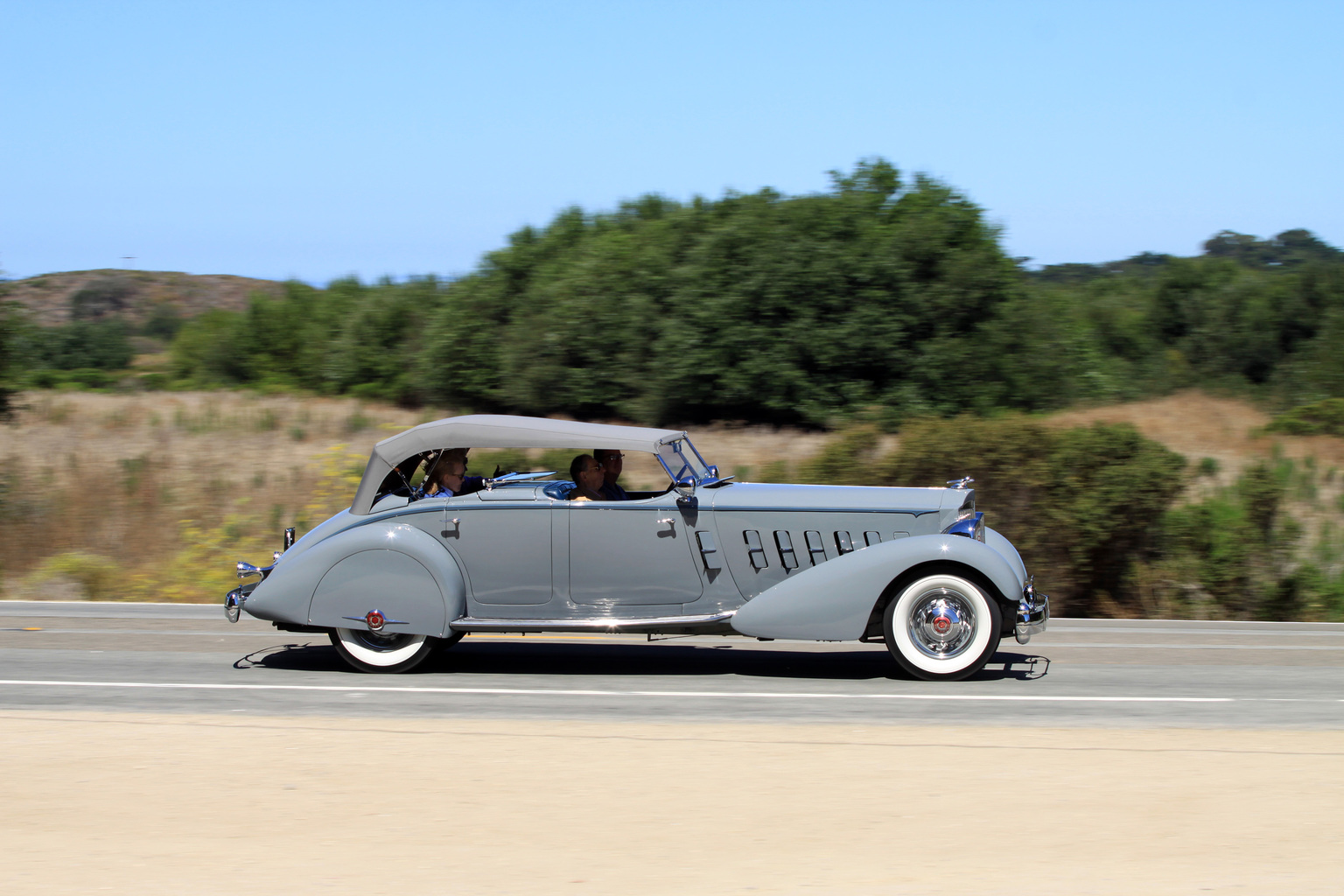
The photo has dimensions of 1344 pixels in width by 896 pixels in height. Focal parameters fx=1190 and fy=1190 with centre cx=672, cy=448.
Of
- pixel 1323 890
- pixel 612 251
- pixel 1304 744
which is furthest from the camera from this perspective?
pixel 612 251

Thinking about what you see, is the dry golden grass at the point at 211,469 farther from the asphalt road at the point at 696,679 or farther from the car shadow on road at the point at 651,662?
the asphalt road at the point at 696,679

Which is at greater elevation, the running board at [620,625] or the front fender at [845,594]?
the front fender at [845,594]

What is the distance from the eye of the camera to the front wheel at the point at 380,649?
7898 millimetres

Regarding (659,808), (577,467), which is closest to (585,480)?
(577,467)

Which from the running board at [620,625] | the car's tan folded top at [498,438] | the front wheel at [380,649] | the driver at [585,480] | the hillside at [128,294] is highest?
the hillside at [128,294]

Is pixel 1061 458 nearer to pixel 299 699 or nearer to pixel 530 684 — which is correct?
pixel 530 684

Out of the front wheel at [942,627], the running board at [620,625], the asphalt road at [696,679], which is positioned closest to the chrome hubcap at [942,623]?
the front wheel at [942,627]

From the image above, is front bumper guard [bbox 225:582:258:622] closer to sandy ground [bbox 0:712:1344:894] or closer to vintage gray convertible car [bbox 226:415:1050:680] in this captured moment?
vintage gray convertible car [bbox 226:415:1050:680]

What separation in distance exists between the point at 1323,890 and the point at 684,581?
4282 mm

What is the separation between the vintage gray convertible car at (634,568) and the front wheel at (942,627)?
11 millimetres

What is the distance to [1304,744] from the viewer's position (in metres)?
5.91

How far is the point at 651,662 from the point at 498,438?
6.54 ft

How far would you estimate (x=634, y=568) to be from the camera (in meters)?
7.68

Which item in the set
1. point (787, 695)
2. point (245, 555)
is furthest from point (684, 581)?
point (245, 555)
